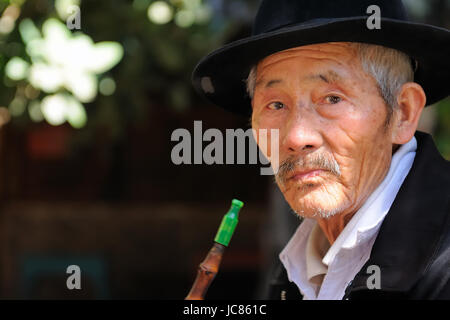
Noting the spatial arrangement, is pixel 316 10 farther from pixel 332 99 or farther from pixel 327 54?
pixel 332 99

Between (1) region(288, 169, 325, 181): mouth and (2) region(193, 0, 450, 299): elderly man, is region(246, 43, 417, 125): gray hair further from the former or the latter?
(1) region(288, 169, 325, 181): mouth

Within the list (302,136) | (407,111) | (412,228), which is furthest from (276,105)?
(412,228)

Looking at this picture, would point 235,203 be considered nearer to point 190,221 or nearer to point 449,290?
point 449,290

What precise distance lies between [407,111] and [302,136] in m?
0.38

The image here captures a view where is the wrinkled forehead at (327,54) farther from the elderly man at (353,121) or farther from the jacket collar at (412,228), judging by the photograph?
the jacket collar at (412,228)

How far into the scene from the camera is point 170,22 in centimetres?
397

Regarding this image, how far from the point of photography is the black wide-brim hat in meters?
1.68

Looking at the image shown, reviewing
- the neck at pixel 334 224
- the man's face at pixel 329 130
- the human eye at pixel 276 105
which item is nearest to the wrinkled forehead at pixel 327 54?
the man's face at pixel 329 130

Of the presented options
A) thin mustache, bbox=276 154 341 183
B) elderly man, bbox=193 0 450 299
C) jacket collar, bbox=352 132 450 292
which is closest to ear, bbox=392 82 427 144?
elderly man, bbox=193 0 450 299

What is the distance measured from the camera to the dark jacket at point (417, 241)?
1.50 metres

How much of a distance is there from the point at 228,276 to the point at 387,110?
658cm

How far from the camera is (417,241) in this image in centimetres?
158

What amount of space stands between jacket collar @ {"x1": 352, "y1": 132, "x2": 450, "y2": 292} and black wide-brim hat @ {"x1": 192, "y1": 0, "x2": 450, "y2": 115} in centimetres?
34

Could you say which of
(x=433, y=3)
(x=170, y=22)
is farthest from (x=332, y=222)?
(x=433, y=3)
